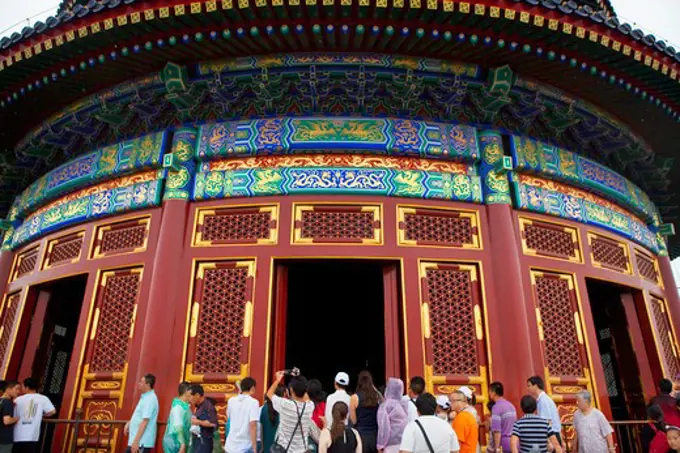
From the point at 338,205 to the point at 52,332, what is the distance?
5356 millimetres

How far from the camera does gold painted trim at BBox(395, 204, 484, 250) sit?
7402mm

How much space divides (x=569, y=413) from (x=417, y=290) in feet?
8.61

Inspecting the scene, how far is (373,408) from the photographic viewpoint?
4812 mm

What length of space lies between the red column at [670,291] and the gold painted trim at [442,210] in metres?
4.35

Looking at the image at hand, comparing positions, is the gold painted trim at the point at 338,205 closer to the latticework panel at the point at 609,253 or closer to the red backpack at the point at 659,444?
the latticework panel at the point at 609,253

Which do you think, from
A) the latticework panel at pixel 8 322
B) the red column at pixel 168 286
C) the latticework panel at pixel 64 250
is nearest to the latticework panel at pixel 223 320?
the red column at pixel 168 286

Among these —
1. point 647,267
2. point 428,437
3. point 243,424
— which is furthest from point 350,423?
point 647,267

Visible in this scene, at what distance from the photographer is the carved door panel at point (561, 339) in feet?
23.7

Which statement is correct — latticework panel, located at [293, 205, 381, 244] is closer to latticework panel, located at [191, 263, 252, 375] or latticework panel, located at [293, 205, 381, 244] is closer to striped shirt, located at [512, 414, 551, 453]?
latticework panel, located at [191, 263, 252, 375]

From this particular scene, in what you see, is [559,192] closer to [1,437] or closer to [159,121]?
[159,121]

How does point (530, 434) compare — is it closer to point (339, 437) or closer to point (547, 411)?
point (547, 411)

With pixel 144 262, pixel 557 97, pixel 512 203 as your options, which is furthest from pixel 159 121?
pixel 557 97

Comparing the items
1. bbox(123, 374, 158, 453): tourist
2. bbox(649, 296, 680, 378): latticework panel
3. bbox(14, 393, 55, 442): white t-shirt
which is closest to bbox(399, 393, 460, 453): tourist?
bbox(123, 374, 158, 453): tourist

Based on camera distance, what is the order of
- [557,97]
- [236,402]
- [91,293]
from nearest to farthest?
[236,402]
[91,293]
[557,97]
